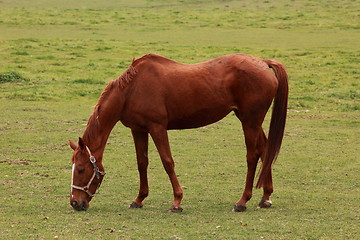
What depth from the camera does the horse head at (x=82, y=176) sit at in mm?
8289

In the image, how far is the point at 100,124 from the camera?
27.8 feet

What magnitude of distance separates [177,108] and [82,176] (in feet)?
5.03

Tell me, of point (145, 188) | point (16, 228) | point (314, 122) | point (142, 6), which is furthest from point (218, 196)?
point (142, 6)

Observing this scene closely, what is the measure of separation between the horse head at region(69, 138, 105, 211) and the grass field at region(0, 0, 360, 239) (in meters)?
0.18

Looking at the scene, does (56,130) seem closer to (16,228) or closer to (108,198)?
(108,198)

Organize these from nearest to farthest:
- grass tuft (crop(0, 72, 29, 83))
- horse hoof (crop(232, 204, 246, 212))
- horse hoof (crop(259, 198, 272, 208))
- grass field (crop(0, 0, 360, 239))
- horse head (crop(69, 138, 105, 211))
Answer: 1. grass field (crop(0, 0, 360, 239))
2. horse head (crop(69, 138, 105, 211))
3. horse hoof (crop(232, 204, 246, 212))
4. horse hoof (crop(259, 198, 272, 208))
5. grass tuft (crop(0, 72, 29, 83))

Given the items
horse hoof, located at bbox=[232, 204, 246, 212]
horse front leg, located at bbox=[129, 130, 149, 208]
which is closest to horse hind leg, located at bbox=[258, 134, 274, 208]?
horse hoof, located at bbox=[232, 204, 246, 212]

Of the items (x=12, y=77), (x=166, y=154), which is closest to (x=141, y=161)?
(x=166, y=154)

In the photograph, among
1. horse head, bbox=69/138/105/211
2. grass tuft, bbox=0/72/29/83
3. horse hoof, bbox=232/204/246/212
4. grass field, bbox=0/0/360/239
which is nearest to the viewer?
grass field, bbox=0/0/360/239

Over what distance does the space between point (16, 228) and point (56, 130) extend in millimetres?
7850

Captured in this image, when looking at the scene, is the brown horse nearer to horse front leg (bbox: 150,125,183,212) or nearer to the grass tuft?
horse front leg (bbox: 150,125,183,212)

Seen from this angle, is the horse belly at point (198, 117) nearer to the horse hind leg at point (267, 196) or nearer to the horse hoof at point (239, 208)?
the horse hind leg at point (267, 196)

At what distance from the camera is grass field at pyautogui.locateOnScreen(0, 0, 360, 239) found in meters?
7.77

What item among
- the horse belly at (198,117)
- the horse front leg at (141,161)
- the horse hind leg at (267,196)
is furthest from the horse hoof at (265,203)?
the horse front leg at (141,161)
